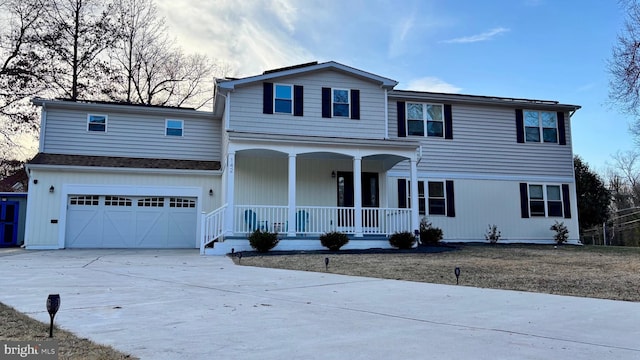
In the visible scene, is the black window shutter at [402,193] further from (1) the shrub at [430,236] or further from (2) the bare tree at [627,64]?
(2) the bare tree at [627,64]

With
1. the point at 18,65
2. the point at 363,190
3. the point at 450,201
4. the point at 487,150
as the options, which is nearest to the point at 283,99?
the point at 363,190

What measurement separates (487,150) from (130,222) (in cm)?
1363

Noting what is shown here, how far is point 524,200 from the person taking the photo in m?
17.6

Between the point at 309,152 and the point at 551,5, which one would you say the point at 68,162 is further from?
the point at 551,5

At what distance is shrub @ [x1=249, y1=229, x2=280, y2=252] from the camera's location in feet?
40.6

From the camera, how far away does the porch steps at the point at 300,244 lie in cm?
1271

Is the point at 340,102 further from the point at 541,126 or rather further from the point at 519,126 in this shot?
the point at 541,126

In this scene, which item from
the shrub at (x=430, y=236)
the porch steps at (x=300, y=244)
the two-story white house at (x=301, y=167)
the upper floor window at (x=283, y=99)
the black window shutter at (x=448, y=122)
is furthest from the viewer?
the black window shutter at (x=448, y=122)

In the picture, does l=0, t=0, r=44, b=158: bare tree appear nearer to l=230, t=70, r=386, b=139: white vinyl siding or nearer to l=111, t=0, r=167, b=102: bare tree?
l=111, t=0, r=167, b=102: bare tree

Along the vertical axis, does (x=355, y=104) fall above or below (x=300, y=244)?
above

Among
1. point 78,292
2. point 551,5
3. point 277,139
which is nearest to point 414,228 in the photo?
point 277,139

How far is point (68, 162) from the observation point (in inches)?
595

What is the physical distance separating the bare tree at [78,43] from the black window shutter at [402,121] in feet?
52.7

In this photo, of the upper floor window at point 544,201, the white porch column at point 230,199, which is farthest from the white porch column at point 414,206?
the upper floor window at point 544,201
